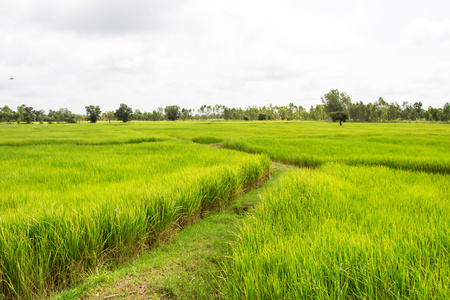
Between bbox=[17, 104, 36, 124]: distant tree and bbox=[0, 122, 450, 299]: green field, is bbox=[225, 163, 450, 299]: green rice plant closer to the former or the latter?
bbox=[0, 122, 450, 299]: green field

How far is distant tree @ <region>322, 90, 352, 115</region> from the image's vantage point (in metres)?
76.8

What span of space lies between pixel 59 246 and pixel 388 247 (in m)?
3.35

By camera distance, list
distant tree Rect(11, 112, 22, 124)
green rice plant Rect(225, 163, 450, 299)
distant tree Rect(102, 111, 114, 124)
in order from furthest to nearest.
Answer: distant tree Rect(102, 111, 114, 124) → distant tree Rect(11, 112, 22, 124) → green rice plant Rect(225, 163, 450, 299)

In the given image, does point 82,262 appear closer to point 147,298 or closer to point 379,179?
point 147,298

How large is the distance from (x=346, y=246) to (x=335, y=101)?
86367 millimetres

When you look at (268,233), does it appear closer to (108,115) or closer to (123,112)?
(123,112)

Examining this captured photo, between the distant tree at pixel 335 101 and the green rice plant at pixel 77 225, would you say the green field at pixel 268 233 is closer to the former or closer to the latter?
the green rice plant at pixel 77 225

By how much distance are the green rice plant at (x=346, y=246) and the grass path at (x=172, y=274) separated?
33 centimetres

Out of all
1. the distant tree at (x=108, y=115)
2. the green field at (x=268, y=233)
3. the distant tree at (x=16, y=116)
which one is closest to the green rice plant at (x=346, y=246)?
the green field at (x=268, y=233)

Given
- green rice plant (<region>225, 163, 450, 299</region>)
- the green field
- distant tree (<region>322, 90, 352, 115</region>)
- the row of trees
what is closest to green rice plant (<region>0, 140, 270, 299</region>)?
the green field

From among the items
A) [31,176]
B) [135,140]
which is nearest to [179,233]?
[31,176]

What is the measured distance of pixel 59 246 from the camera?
231 centimetres

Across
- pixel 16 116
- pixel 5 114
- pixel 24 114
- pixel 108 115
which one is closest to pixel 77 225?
pixel 16 116

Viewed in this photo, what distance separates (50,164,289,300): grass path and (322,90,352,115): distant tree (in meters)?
84.8
